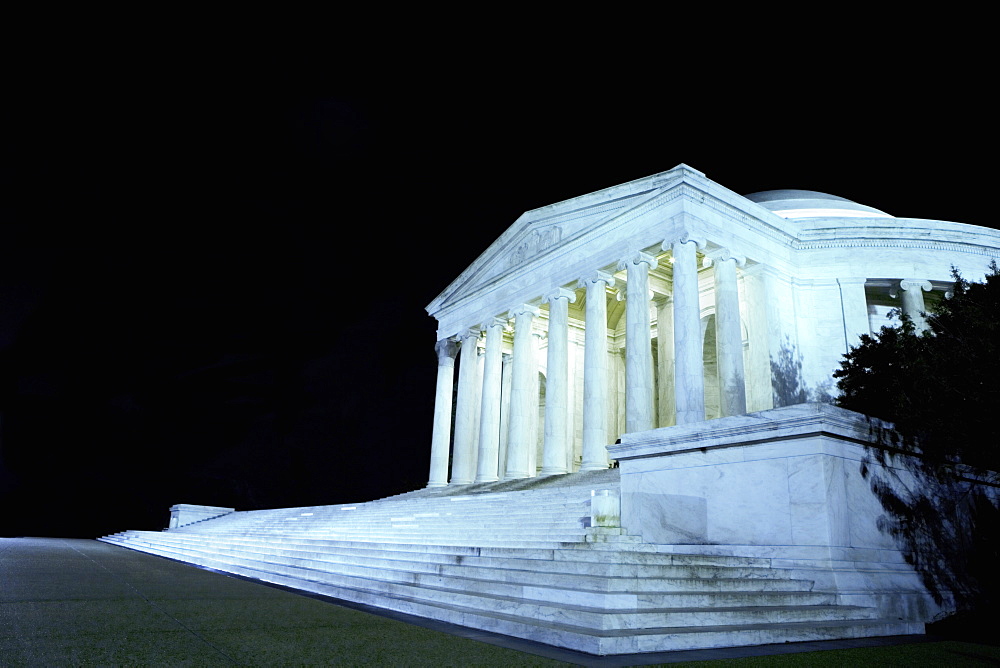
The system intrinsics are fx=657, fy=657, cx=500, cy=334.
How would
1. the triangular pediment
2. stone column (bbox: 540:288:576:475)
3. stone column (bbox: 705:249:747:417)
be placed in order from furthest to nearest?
stone column (bbox: 540:288:576:475), the triangular pediment, stone column (bbox: 705:249:747:417)

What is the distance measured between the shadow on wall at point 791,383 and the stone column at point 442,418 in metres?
21.4

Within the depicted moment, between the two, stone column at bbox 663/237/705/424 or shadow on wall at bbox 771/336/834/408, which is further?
shadow on wall at bbox 771/336/834/408

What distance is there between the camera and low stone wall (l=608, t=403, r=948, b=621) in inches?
513

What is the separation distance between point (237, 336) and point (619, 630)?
78572 mm

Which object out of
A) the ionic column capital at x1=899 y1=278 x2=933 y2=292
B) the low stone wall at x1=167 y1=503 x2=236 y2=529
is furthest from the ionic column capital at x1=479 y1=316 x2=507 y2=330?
the low stone wall at x1=167 y1=503 x2=236 y2=529

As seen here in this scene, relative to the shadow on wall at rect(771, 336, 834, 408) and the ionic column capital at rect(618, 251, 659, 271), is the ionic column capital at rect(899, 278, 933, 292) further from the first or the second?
the ionic column capital at rect(618, 251, 659, 271)

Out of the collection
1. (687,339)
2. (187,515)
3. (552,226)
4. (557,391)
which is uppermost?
(552,226)

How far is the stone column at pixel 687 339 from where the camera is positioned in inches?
1106

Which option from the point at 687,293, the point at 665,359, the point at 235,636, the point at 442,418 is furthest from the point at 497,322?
the point at 235,636

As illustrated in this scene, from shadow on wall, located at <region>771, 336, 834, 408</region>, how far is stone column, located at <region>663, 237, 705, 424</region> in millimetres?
6365

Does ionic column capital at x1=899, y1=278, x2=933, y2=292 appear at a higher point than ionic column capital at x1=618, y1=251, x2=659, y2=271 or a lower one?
higher

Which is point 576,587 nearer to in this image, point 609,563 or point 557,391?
point 609,563

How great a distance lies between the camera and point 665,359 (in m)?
39.8

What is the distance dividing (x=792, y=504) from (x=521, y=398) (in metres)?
25.6
